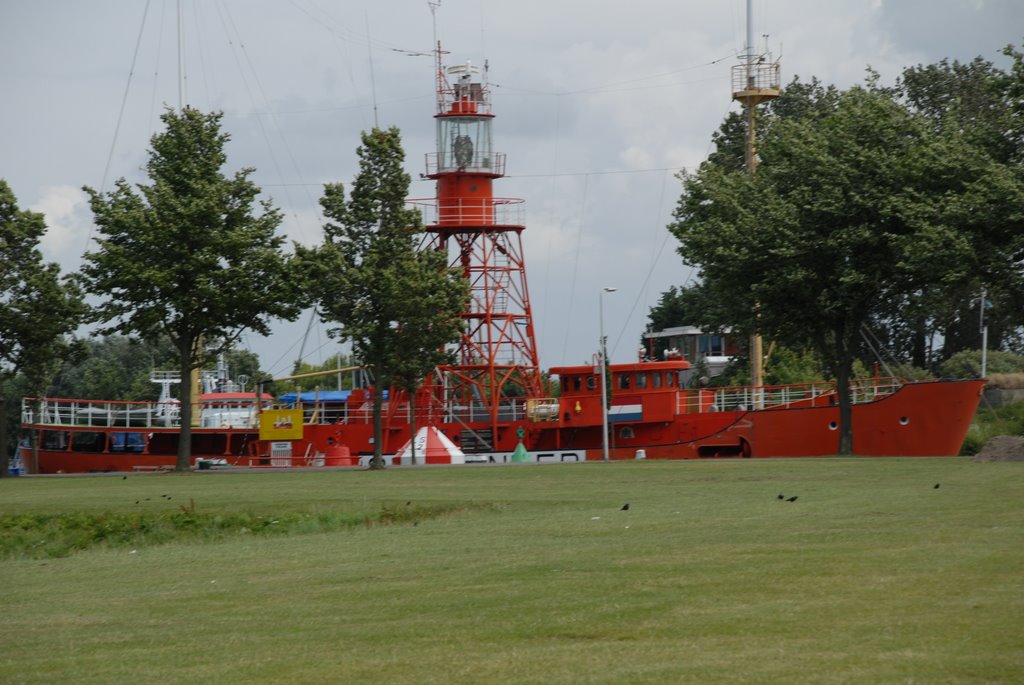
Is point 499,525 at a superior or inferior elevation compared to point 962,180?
inferior

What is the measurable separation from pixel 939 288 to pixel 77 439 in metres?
39.0

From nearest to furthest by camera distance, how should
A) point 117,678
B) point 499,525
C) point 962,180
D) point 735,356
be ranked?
1. point 117,678
2. point 499,525
3. point 962,180
4. point 735,356

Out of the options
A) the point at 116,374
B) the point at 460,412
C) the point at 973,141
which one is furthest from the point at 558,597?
the point at 116,374

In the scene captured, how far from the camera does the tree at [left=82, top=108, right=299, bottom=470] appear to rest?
51.4m

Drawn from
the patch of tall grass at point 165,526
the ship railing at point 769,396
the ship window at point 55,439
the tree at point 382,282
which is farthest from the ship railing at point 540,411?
the patch of tall grass at point 165,526

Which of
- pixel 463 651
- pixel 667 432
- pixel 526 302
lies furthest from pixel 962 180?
pixel 463 651

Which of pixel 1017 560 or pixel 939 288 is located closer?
pixel 1017 560

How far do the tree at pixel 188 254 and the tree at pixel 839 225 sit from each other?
52.7 feet

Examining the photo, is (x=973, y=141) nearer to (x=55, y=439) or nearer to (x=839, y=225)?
(x=839, y=225)

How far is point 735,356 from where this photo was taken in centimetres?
8081

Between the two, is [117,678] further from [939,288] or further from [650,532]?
[939,288]

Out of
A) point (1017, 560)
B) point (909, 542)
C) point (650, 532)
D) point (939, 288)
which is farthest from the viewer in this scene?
point (939, 288)

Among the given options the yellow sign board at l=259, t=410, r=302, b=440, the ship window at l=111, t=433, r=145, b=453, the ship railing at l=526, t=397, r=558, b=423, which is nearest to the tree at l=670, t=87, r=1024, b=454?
the ship railing at l=526, t=397, r=558, b=423

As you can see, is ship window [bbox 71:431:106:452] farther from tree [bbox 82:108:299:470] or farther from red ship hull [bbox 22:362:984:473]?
tree [bbox 82:108:299:470]
